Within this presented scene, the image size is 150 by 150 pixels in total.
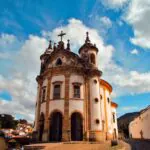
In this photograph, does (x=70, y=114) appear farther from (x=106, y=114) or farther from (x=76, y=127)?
(x=106, y=114)

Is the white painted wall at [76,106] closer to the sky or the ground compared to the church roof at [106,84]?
closer to the ground

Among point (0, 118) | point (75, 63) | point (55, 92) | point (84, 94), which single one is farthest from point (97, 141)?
point (0, 118)

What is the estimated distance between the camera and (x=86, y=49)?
31.5m

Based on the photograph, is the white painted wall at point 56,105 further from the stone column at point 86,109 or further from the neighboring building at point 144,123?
the neighboring building at point 144,123

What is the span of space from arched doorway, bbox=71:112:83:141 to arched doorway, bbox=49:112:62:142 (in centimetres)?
175

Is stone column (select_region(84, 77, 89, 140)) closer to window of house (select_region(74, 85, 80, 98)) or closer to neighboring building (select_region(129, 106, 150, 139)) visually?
window of house (select_region(74, 85, 80, 98))

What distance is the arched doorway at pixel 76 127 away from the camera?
26516mm

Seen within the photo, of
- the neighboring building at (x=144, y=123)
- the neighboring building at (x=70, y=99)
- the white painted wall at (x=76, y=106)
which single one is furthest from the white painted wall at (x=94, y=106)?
the neighboring building at (x=144, y=123)

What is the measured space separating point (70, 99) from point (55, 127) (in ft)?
14.5

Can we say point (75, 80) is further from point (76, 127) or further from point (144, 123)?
point (144, 123)

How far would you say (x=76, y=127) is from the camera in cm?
2706

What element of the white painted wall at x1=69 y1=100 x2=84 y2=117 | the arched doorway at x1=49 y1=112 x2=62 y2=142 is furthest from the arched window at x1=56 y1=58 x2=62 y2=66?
the arched doorway at x1=49 y1=112 x2=62 y2=142

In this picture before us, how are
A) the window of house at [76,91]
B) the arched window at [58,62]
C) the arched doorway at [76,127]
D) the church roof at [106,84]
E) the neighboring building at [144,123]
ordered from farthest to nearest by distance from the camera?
the neighboring building at [144,123] → the church roof at [106,84] → the arched window at [58,62] → the window of house at [76,91] → the arched doorway at [76,127]

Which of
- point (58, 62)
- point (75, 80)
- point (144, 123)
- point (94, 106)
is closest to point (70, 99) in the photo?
point (75, 80)
